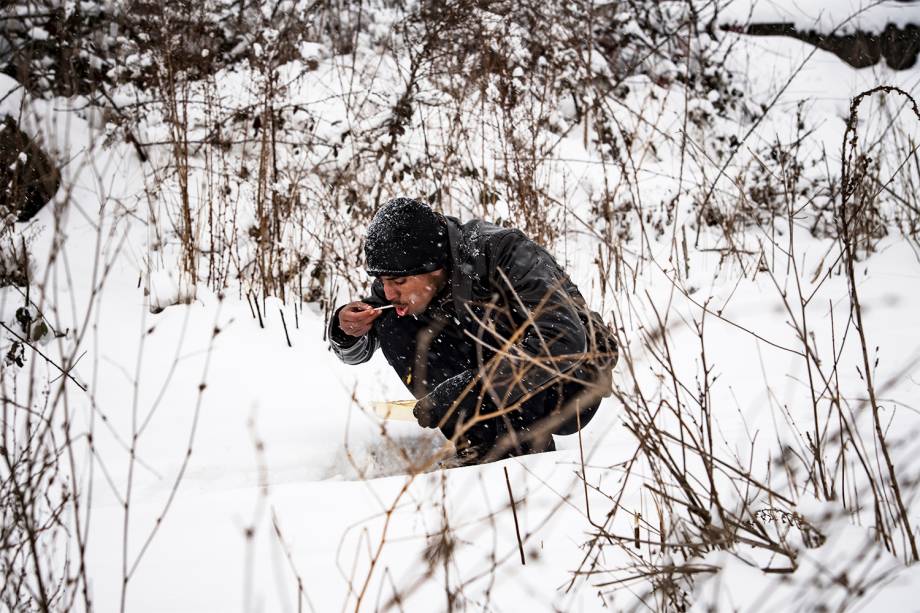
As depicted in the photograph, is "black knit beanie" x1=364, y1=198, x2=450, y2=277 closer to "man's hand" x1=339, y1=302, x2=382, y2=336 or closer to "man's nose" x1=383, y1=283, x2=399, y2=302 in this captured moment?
"man's nose" x1=383, y1=283, x2=399, y2=302

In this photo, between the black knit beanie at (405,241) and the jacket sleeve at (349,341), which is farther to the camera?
the jacket sleeve at (349,341)

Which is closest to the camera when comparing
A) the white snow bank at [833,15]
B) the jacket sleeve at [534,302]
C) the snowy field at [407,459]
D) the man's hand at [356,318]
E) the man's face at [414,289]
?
the snowy field at [407,459]

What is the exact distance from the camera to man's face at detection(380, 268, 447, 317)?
2.20m

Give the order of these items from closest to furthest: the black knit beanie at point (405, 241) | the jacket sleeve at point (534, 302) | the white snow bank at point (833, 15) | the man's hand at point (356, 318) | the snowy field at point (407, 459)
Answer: the snowy field at point (407, 459)
the jacket sleeve at point (534, 302)
the black knit beanie at point (405, 241)
the man's hand at point (356, 318)
the white snow bank at point (833, 15)

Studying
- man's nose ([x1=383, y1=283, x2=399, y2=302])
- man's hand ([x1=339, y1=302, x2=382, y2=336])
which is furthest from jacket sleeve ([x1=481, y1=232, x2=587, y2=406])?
man's hand ([x1=339, y1=302, x2=382, y2=336])

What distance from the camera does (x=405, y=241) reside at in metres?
2.07

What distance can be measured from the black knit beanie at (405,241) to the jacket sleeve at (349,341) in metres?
0.44

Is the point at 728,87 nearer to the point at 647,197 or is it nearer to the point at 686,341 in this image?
the point at 647,197

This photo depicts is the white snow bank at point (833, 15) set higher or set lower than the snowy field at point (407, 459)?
higher

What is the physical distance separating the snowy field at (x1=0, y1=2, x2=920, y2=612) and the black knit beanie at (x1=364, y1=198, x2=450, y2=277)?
0.57 meters

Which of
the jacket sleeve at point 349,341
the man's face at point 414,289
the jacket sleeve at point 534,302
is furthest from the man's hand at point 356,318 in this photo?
the jacket sleeve at point 534,302

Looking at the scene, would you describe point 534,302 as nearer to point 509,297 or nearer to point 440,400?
point 509,297

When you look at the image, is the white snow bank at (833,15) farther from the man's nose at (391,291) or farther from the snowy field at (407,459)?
the man's nose at (391,291)

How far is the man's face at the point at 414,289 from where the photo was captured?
2.20 m
